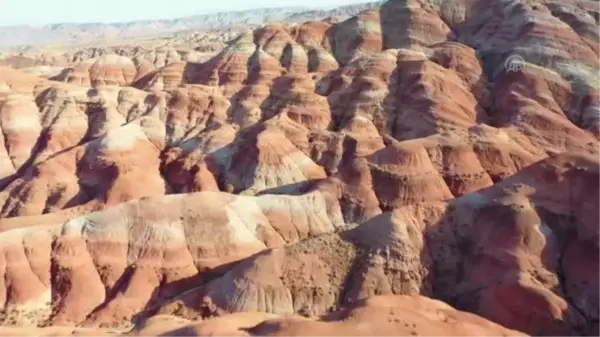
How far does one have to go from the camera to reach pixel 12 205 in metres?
71.4

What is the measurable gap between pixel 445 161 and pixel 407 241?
2072 centimetres

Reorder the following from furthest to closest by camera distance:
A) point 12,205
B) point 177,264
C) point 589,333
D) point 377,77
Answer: point 377,77, point 12,205, point 177,264, point 589,333

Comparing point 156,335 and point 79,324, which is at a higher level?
point 156,335

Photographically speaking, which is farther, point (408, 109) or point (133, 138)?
point (408, 109)

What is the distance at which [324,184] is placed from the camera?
6222 centimetres

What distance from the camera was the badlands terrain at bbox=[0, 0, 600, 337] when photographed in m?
44.8

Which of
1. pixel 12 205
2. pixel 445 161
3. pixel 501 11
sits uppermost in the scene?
pixel 501 11

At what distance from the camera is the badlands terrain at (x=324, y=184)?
147 ft

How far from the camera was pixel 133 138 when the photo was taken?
7831cm

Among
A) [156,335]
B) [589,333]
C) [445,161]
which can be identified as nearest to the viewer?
[156,335]

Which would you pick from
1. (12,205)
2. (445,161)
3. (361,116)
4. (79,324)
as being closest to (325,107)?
(361,116)

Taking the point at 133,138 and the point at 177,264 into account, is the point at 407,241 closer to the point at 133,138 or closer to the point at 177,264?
the point at 177,264

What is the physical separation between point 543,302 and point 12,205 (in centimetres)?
5570

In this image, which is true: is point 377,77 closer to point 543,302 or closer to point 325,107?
point 325,107
